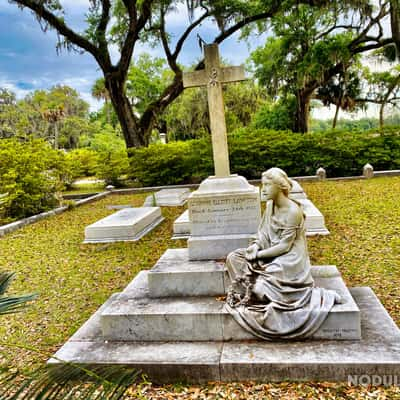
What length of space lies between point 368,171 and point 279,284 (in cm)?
1167

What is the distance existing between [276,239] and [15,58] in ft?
375

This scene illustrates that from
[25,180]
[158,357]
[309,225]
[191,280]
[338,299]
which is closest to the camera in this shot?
[158,357]

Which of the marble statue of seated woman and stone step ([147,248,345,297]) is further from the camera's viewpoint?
stone step ([147,248,345,297])

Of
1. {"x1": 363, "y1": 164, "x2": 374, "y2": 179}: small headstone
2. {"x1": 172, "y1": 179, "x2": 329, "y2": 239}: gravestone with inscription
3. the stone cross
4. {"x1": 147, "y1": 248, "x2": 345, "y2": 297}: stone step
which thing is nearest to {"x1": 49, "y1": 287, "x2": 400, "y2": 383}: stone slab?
{"x1": 147, "y1": 248, "x2": 345, "y2": 297}: stone step

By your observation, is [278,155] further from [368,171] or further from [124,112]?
[124,112]

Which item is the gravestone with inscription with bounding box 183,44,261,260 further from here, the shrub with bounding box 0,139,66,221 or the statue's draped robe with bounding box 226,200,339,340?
the shrub with bounding box 0,139,66,221

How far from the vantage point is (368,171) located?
13.1 m

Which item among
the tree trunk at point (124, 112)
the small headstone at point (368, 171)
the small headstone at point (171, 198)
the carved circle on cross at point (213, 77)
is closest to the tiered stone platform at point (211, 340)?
the carved circle on cross at point (213, 77)

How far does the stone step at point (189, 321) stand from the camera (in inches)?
116

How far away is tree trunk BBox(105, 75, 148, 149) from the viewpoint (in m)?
15.6

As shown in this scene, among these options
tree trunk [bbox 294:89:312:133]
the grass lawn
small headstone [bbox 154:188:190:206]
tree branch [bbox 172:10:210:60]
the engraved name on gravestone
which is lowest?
the grass lawn

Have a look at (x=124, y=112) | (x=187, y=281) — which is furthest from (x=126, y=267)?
(x=124, y=112)

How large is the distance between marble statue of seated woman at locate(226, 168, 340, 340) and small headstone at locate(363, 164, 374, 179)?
11.4 metres

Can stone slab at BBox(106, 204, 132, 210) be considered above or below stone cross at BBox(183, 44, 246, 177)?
below
